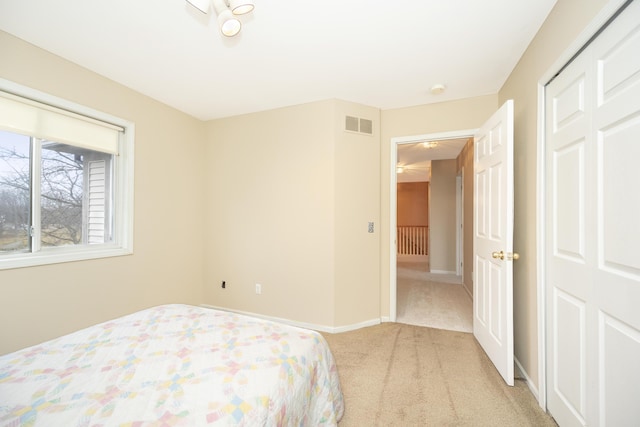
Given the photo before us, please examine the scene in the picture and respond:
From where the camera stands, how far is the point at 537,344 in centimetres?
168

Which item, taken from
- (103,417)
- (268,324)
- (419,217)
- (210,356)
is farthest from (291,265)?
(419,217)

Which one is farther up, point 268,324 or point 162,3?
point 162,3

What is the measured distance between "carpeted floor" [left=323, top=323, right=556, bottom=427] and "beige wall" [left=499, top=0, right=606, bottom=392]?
0.29m

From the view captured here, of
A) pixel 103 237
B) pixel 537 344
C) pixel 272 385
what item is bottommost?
pixel 537 344

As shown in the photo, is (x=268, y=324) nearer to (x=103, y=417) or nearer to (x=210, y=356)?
(x=210, y=356)

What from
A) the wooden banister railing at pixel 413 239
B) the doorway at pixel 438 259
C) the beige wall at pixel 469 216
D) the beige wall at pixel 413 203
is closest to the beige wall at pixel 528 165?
the doorway at pixel 438 259

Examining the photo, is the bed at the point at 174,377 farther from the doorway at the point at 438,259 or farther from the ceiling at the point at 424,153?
the ceiling at the point at 424,153

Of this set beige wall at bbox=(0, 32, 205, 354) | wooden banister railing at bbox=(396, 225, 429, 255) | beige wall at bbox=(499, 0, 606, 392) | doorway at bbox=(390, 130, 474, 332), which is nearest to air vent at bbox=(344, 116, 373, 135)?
doorway at bbox=(390, 130, 474, 332)

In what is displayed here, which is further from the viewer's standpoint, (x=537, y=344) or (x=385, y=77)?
(x=385, y=77)

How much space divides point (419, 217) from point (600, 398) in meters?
7.61

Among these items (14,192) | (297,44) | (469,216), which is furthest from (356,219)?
(14,192)

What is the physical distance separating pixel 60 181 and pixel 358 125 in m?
2.82

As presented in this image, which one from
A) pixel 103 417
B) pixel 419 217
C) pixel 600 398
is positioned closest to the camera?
pixel 103 417

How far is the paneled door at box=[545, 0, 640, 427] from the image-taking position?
0.99 metres
